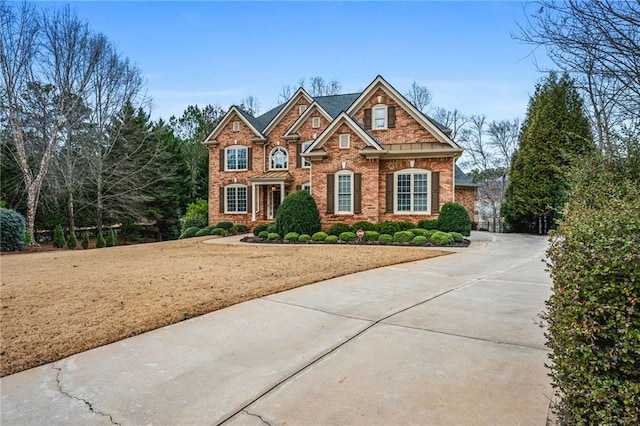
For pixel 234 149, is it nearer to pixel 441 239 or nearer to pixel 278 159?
pixel 278 159

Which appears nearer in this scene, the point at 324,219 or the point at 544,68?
the point at 544,68

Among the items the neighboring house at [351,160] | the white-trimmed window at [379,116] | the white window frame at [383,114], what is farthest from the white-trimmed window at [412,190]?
the white-trimmed window at [379,116]

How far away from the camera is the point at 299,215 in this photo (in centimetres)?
1655

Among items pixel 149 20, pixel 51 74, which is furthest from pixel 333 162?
pixel 51 74

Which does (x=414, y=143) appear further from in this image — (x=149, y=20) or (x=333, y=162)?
(x=149, y=20)

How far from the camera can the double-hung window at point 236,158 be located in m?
23.3

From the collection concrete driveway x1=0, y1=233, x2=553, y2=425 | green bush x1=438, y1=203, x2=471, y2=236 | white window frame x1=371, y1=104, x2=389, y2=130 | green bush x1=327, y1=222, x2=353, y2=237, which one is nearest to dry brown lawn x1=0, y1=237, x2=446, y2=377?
concrete driveway x1=0, y1=233, x2=553, y2=425

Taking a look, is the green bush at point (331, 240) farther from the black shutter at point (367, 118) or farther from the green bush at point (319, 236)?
the black shutter at point (367, 118)

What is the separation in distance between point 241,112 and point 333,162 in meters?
9.13

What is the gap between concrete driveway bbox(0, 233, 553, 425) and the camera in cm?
262

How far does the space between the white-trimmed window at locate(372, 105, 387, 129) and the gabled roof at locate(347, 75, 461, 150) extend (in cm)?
71

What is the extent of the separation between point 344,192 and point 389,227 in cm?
276

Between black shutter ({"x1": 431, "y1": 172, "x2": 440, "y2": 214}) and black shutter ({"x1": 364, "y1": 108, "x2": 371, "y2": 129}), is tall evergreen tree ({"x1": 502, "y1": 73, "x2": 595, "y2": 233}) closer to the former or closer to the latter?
black shutter ({"x1": 431, "y1": 172, "x2": 440, "y2": 214})

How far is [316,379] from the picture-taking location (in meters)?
3.12
